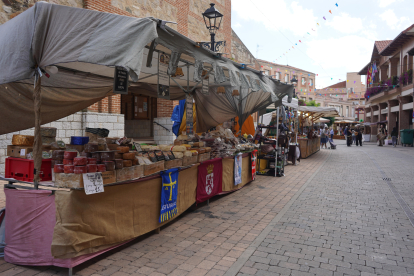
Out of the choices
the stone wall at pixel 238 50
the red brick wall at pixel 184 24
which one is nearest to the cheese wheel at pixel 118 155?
the red brick wall at pixel 184 24

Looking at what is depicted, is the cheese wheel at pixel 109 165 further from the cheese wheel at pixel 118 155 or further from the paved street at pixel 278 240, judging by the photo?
the paved street at pixel 278 240


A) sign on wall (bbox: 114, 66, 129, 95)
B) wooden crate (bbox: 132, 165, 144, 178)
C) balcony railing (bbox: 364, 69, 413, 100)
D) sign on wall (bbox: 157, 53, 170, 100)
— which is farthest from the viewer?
balcony railing (bbox: 364, 69, 413, 100)

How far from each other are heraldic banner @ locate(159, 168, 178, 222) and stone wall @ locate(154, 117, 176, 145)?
9.66m

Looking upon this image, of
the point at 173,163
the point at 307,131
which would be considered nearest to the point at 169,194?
the point at 173,163

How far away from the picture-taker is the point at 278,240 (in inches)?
172

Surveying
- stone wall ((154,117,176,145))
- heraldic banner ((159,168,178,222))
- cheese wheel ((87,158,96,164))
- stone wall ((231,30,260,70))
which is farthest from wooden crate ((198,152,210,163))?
stone wall ((231,30,260,70))

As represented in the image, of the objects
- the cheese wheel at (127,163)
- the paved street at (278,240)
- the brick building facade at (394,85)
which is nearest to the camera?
the paved street at (278,240)

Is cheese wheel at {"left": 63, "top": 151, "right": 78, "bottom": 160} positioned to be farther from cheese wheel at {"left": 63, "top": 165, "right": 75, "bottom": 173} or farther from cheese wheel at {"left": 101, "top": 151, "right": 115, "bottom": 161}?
cheese wheel at {"left": 101, "top": 151, "right": 115, "bottom": 161}

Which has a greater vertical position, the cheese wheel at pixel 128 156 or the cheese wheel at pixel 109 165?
the cheese wheel at pixel 128 156

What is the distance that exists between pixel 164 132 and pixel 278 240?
10860 millimetres

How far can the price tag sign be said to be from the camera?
320cm

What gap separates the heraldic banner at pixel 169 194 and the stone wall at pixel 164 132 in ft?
31.7

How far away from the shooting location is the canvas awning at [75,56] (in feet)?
10.1

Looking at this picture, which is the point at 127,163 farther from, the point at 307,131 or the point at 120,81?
the point at 307,131
